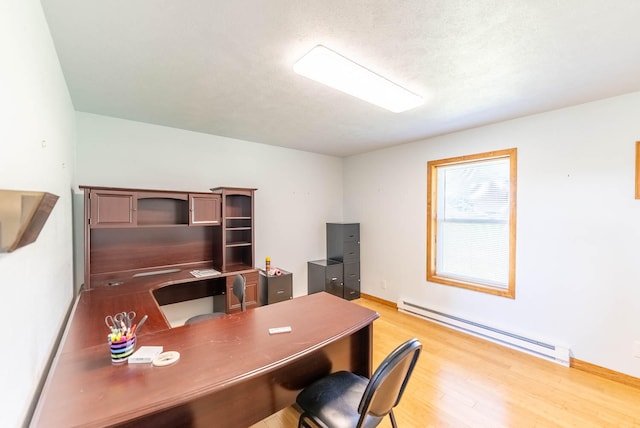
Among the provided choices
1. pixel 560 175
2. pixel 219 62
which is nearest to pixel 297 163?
pixel 219 62

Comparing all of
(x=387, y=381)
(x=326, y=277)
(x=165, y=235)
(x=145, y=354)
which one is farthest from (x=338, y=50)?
(x=326, y=277)

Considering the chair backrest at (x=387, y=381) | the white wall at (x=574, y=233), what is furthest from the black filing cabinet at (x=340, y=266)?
the chair backrest at (x=387, y=381)

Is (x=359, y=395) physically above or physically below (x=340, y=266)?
below

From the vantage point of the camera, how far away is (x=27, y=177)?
1146mm

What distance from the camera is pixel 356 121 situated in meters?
3.08

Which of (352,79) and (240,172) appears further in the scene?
(240,172)

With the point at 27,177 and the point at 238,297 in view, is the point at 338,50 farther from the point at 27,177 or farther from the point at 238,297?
the point at 238,297

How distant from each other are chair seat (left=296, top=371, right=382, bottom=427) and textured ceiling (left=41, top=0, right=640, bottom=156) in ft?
6.78

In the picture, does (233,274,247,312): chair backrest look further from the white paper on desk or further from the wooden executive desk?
the white paper on desk

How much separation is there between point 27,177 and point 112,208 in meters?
1.67

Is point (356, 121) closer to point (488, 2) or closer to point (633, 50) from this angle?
point (488, 2)

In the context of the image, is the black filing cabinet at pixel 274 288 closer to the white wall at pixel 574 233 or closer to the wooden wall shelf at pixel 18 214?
the white wall at pixel 574 233

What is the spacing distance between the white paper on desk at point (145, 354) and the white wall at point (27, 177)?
35cm

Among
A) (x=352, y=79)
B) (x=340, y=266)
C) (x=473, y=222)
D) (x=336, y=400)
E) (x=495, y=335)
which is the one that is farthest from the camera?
(x=340, y=266)
